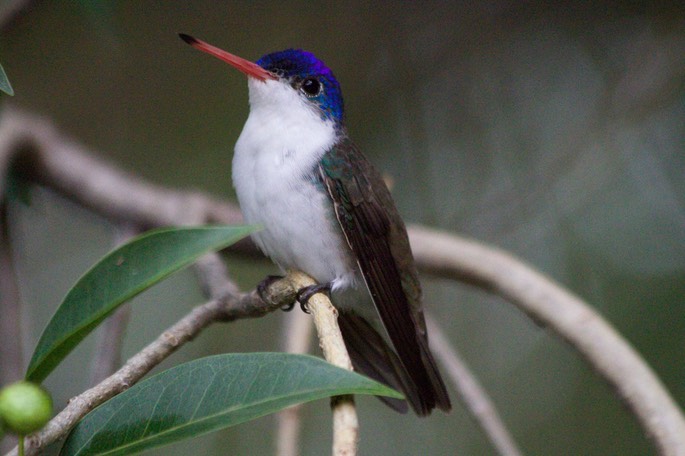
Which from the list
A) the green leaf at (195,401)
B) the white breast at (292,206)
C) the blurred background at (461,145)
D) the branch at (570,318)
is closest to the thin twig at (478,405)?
the branch at (570,318)

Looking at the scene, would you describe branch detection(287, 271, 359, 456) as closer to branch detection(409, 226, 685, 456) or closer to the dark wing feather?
the dark wing feather

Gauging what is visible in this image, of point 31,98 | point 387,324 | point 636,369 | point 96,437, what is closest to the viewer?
point 96,437

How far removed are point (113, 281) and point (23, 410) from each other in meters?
0.26

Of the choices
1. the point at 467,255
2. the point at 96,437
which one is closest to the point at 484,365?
the point at 467,255

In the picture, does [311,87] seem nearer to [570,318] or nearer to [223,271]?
[223,271]

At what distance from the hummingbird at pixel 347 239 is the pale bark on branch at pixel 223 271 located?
0.76ft

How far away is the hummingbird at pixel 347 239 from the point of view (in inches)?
83.2

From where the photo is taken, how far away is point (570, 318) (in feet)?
8.11

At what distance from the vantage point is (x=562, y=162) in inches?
154

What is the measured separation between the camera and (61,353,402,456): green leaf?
1.10 meters

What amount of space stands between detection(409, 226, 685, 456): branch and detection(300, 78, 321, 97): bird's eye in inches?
28.4

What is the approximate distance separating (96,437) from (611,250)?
351 centimetres

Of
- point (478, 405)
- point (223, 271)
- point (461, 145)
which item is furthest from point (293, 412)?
point (461, 145)

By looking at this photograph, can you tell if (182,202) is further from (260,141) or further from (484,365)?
(484,365)
